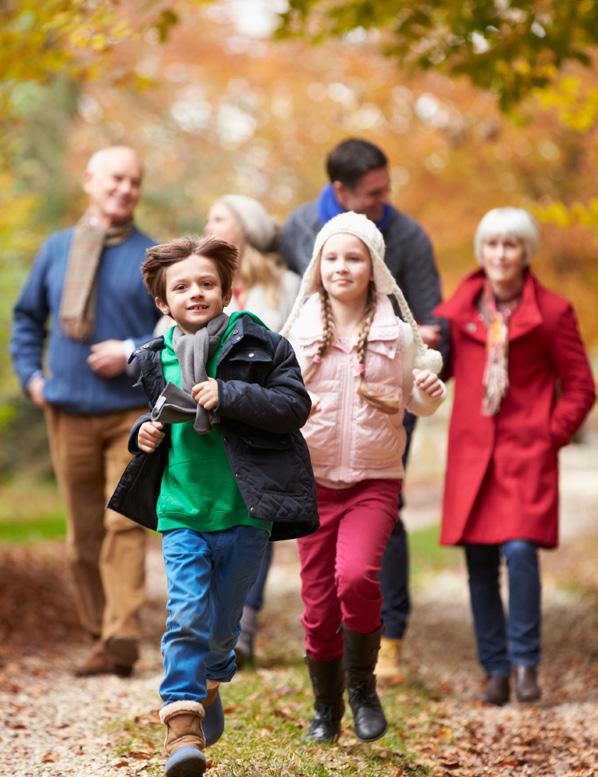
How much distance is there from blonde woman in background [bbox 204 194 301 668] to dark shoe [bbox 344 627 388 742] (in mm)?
1571

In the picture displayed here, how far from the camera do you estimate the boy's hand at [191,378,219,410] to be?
3662mm

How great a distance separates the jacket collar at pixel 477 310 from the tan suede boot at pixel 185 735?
2.95 m

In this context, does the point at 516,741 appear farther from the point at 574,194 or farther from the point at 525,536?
the point at 574,194

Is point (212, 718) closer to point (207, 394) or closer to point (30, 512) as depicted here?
point (207, 394)

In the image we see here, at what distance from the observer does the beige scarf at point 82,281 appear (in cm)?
637

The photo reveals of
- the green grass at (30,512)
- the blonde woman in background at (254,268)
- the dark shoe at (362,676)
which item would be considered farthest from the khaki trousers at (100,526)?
the green grass at (30,512)

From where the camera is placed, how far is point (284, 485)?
383cm

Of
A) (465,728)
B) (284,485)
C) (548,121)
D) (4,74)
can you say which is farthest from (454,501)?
(548,121)

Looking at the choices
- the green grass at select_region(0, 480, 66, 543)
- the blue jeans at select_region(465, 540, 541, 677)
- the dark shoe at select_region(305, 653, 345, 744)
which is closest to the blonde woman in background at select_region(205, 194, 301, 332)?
the blue jeans at select_region(465, 540, 541, 677)

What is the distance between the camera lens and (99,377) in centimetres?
637

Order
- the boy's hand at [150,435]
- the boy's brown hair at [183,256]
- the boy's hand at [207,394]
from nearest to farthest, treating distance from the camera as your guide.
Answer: the boy's hand at [207,394]
the boy's hand at [150,435]
the boy's brown hair at [183,256]

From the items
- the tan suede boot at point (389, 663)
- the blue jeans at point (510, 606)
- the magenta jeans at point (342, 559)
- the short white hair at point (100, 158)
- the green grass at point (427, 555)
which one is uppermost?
the short white hair at point (100, 158)

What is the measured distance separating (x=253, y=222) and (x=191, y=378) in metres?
2.41

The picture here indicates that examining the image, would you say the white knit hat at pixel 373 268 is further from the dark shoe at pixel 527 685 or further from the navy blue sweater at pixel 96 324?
the dark shoe at pixel 527 685
